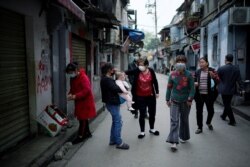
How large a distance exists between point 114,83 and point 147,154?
1.48m

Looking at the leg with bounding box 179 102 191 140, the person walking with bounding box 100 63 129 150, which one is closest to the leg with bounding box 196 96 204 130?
the leg with bounding box 179 102 191 140

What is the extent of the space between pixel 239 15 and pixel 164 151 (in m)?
8.45

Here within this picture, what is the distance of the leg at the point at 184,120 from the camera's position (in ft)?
22.0

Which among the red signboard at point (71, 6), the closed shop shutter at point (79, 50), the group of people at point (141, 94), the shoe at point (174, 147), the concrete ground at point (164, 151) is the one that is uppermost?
the red signboard at point (71, 6)

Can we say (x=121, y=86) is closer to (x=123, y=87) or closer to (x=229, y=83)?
(x=123, y=87)

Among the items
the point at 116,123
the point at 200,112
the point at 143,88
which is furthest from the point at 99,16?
the point at 116,123

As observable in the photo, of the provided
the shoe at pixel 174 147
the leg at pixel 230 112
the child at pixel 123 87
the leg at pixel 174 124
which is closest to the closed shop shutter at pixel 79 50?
the child at pixel 123 87

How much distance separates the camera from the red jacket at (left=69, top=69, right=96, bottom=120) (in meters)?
6.75

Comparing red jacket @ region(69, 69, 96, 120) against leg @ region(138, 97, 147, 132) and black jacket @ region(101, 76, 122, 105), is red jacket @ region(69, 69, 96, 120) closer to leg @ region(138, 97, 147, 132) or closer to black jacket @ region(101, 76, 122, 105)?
black jacket @ region(101, 76, 122, 105)

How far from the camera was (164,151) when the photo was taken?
6.26 metres

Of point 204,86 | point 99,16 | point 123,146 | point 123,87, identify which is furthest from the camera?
point 99,16

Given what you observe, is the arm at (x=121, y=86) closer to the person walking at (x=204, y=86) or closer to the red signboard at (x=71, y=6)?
the red signboard at (x=71, y=6)

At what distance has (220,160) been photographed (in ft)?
18.7

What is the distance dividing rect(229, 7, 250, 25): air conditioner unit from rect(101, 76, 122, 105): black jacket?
8115mm
